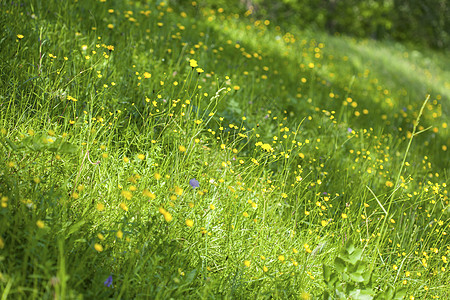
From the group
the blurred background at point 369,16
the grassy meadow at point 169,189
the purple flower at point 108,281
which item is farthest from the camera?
the blurred background at point 369,16

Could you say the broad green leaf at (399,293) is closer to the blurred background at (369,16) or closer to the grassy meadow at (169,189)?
the grassy meadow at (169,189)

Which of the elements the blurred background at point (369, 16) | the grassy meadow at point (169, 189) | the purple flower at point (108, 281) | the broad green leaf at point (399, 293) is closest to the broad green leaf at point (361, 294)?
the grassy meadow at point (169, 189)

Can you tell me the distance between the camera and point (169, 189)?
1.83 metres

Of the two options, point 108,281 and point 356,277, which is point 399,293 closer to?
point 356,277

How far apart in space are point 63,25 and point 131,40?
52 cm

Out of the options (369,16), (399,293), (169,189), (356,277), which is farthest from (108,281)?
(369,16)

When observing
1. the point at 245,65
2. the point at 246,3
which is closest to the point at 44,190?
the point at 245,65

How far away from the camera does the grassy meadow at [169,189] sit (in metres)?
1.48

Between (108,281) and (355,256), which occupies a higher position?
(355,256)

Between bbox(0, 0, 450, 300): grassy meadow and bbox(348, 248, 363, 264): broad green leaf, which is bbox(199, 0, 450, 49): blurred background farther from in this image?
bbox(348, 248, 363, 264): broad green leaf

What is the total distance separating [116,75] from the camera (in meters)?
2.65

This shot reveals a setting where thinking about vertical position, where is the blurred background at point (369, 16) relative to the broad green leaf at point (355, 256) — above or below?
below

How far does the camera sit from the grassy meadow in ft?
4.85

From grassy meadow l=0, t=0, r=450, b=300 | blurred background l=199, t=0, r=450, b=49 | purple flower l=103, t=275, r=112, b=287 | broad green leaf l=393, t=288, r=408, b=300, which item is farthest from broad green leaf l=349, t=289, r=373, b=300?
blurred background l=199, t=0, r=450, b=49
